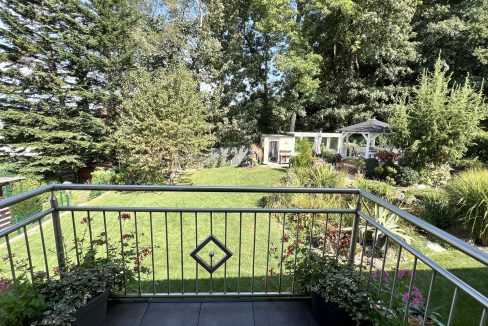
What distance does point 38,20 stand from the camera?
1337 cm

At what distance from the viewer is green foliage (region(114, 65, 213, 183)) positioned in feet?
32.7

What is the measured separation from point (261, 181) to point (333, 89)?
36.3ft

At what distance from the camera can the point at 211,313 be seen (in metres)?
2.08

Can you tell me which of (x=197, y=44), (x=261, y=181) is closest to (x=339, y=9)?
(x=197, y=44)

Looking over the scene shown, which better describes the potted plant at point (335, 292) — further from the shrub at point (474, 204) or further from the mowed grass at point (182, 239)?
the shrub at point (474, 204)

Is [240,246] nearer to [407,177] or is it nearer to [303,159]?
[407,177]

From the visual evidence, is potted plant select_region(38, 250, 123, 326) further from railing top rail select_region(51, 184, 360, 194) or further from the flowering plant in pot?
railing top rail select_region(51, 184, 360, 194)

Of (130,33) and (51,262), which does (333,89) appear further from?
(51,262)

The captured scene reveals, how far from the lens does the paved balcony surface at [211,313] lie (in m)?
1.99

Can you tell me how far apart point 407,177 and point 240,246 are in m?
8.20

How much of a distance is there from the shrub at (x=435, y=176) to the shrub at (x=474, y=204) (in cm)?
351

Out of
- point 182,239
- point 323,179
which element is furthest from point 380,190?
point 182,239

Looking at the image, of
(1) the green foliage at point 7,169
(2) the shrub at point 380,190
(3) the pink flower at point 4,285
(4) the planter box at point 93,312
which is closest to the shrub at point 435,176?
(2) the shrub at point 380,190

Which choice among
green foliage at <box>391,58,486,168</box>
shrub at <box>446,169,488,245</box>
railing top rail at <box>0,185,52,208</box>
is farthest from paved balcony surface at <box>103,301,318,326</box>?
green foliage at <box>391,58,486,168</box>
